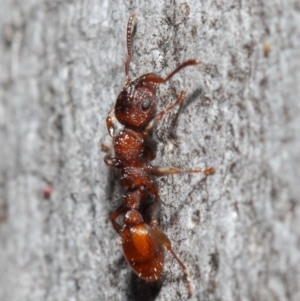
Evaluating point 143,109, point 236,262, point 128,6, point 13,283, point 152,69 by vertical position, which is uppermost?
point 128,6

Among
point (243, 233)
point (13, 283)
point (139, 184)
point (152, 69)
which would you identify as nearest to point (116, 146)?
point (139, 184)

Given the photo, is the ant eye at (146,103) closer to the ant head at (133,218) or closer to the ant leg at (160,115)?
the ant leg at (160,115)

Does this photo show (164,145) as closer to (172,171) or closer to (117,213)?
(172,171)

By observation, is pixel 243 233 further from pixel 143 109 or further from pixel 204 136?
pixel 143 109

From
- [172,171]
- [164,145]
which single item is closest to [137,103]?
[164,145]

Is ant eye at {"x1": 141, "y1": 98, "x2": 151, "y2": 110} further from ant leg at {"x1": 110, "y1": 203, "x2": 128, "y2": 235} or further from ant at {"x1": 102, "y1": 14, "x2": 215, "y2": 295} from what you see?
ant leg at {"x1": 110, "y1": 203, "x2": 128, "y2": 235}

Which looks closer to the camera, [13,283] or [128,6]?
[128,6]

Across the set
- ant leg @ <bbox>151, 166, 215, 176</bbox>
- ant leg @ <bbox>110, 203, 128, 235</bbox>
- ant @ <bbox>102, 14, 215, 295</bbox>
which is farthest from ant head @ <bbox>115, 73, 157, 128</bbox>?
ant leg @ <bbox>110, 203, 128, 235</bbox>

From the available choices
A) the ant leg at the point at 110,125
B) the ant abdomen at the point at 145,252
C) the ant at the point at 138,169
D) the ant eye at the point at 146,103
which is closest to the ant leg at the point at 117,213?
the ant at the point at 138,169

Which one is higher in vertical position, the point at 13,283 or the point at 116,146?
the point at 116,146
